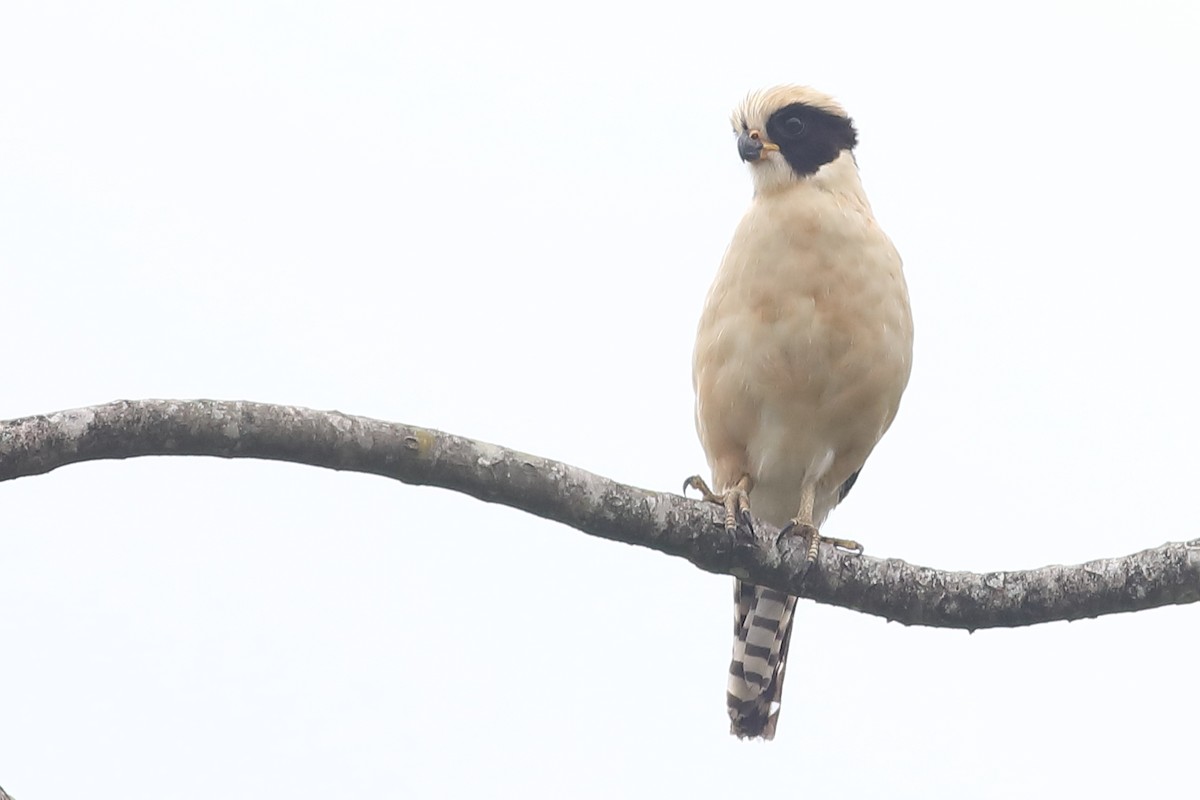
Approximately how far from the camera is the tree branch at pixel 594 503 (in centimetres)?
381

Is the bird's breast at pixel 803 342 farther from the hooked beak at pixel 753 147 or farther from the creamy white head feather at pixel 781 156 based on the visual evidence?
the hooked beak at pixel 753 147

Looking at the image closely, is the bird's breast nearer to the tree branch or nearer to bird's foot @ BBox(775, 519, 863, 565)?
bird's foot @ BBox(775, 519, 863, 565)

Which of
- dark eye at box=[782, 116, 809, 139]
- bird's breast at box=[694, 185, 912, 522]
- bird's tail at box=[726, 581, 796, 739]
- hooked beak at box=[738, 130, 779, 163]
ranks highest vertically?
dark eye at box=[782, 116, 809, 139]

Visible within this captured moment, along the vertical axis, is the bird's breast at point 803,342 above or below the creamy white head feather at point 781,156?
below

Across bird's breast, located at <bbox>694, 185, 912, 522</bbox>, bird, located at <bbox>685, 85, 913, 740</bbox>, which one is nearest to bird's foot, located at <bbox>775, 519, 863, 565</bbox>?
bird, located at <bbox>685, 85, 913, 740</bbox>

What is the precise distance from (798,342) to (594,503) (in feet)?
5.66

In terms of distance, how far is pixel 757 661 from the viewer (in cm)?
697

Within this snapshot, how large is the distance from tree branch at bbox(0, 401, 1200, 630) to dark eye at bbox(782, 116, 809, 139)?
7.61 feet

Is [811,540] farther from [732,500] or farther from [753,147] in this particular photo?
[753,147]

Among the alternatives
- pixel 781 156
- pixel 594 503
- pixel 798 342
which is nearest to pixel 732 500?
pixel 798 342

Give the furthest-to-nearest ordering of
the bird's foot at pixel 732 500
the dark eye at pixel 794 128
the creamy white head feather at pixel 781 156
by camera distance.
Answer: the dark eye at pixel 794 128
the creamy white head feather at pixel 781 156
the bird's foot at pixel 732 500

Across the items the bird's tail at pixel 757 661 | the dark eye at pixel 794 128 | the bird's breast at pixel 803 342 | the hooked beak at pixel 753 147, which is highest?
the dark eye at pixel 794 128

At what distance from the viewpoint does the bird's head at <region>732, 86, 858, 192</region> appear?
20.9 ft

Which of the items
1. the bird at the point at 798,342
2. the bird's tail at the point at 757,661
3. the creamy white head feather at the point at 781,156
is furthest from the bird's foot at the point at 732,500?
the creamy white head feather at the point at 781,156
